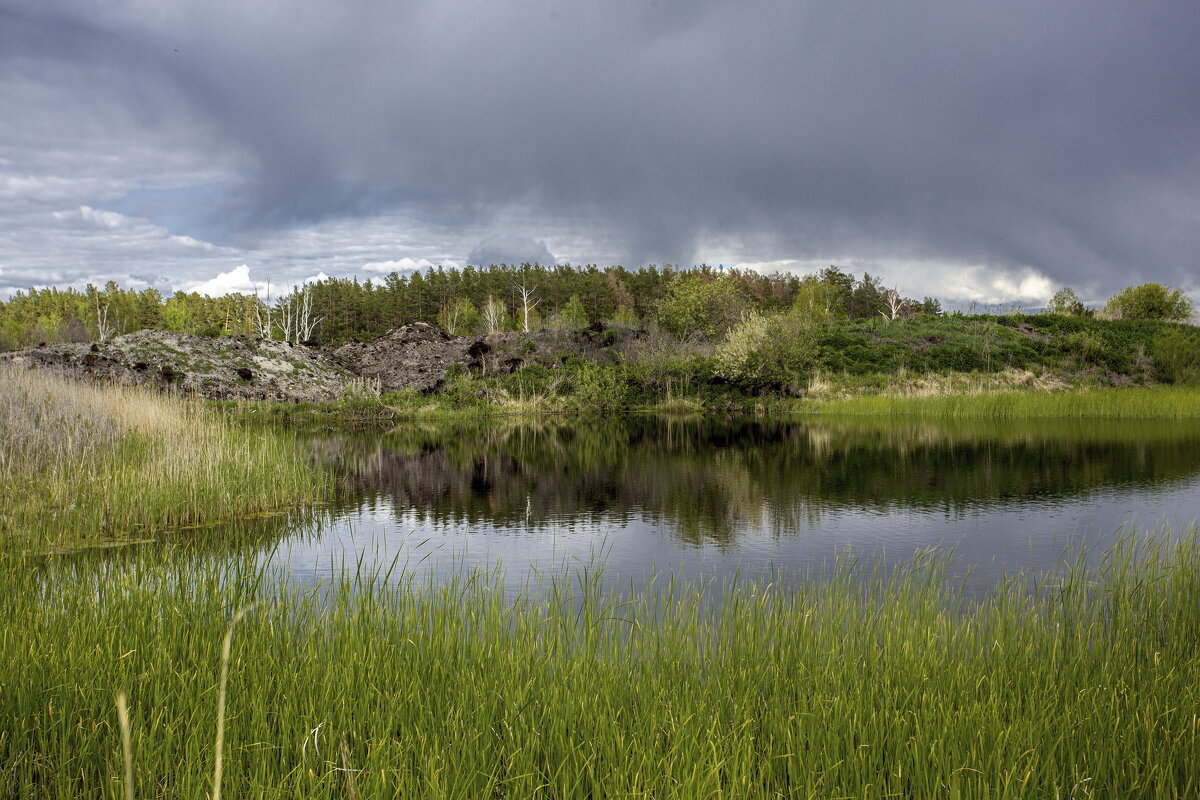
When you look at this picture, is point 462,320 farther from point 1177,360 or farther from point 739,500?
point 739,500

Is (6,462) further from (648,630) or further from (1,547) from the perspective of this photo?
(648,630)

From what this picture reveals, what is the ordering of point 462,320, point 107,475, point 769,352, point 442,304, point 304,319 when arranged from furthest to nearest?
point 442,304 < point 462,320 < point 304,319 < point 769,352 < point 107,475

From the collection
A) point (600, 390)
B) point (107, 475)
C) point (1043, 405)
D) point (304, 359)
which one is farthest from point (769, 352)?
point (107, 475)

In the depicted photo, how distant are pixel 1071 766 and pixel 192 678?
4.74 m

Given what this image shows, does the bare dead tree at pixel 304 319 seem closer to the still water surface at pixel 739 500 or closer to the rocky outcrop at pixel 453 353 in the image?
the rocky outcrop at pixel 453 353

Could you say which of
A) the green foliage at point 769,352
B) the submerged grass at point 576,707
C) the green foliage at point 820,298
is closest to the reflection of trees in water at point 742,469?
the submerged grass at point 576,707

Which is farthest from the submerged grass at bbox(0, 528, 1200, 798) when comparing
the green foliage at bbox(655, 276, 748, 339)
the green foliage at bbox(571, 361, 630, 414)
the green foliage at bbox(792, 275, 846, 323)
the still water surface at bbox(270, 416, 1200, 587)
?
the green foliage at bbox(792, 275, 846, 323)

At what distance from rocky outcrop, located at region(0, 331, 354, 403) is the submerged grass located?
91.7 feet

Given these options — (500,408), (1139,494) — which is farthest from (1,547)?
(500,408)

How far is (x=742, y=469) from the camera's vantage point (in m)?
17.2

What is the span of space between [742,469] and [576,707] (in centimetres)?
1339

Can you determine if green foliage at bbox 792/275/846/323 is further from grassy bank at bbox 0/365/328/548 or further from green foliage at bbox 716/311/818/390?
grassy bank at bbox 0/365/328/548

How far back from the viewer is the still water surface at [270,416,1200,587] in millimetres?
9516

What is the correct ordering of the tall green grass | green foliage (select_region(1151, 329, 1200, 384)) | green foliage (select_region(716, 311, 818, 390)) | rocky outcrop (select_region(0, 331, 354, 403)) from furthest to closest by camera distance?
green foliage (select_region(1151, 329, 1200, 384)), green foliage (select_region(716, 311, 818, 390)), rocky outcrop (select_region(0, 331, 354, 403)), the tall green grass
